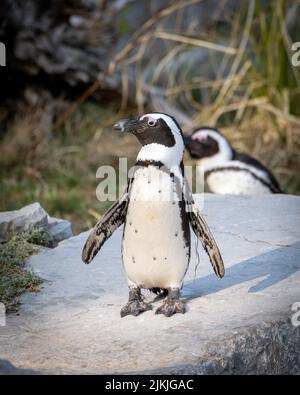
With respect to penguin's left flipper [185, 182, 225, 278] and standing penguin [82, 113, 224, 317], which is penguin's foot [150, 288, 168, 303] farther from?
penguin's left flipper [185, 182, 225, 278]

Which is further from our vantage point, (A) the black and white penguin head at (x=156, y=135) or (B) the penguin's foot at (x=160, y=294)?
(B) the penguin's foot at (x=160, y=294)

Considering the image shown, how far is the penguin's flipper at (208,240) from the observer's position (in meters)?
2.81

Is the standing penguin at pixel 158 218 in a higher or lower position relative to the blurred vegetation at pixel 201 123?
lower

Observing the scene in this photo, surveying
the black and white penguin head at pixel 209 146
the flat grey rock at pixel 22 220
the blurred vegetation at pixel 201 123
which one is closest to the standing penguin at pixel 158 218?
the flat grey rock at pixel 22 220

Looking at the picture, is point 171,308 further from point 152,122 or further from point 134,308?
point 152,122

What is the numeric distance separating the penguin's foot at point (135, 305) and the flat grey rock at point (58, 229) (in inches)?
46.3

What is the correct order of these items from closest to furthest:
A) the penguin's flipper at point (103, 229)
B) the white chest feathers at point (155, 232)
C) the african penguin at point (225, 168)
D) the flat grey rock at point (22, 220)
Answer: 1. the white chest feathers at point (155, 232)
2. the penguin's flipper at point (103, 229)
3. the flat grey rock at point (22, 220)
4. the african penguin at point (225, 168)

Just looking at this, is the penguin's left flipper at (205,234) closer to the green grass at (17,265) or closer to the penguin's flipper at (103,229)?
the penguin's flipper at (103,229)

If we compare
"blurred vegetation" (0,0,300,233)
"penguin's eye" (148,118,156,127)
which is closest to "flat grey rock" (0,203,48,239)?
"penguin's eye" (148,118,156,127)

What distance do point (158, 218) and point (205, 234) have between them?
0.69 ft

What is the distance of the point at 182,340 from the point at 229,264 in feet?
2.56

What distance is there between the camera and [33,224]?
3.88 metres

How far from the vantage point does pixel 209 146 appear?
5594mm
